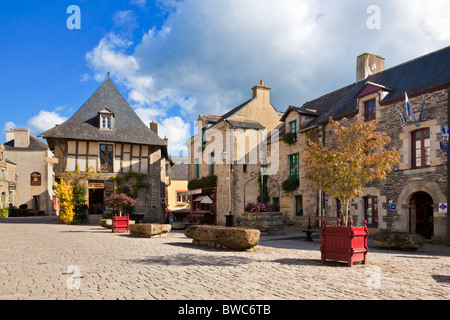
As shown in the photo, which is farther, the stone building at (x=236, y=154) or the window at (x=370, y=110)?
the stone building at (x=236, y=154)

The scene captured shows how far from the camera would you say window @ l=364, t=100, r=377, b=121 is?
47.2ft

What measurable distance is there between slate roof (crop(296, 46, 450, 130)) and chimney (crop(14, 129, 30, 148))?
105ft

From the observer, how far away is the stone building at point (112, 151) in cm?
2177

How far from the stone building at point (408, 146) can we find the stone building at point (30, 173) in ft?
101

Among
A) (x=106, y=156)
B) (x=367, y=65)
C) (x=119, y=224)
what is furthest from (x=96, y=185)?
(x=367, y=65)

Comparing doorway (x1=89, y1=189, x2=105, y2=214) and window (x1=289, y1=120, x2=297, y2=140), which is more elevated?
window (x1=289, y1=120, x2=297, y2=140)

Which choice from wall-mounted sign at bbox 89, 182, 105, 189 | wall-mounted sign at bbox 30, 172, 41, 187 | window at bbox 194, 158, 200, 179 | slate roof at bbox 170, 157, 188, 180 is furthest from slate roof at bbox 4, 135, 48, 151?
window at bbox 194, 158, 200, 179

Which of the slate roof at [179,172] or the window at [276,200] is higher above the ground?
the slate roof at [179,172]

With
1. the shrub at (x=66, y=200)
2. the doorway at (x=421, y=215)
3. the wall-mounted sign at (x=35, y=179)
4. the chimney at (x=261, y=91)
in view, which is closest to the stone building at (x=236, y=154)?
the chimney at (x=261, y=91)

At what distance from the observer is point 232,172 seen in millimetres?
21203

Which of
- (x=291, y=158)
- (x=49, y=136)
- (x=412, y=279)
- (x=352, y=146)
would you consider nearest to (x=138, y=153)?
(x=49, y=136)

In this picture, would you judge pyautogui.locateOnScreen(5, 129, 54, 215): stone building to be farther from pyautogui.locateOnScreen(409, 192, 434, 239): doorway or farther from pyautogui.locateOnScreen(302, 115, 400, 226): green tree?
pyautogui.locateOnScreen(302, 115, 400, 226): green tree

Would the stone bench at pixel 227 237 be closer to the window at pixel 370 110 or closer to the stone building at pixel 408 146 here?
the stone building at pixel 408 146

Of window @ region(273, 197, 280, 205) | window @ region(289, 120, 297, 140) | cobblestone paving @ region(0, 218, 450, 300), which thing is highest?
window @ region(289, 120, 297, 140)
